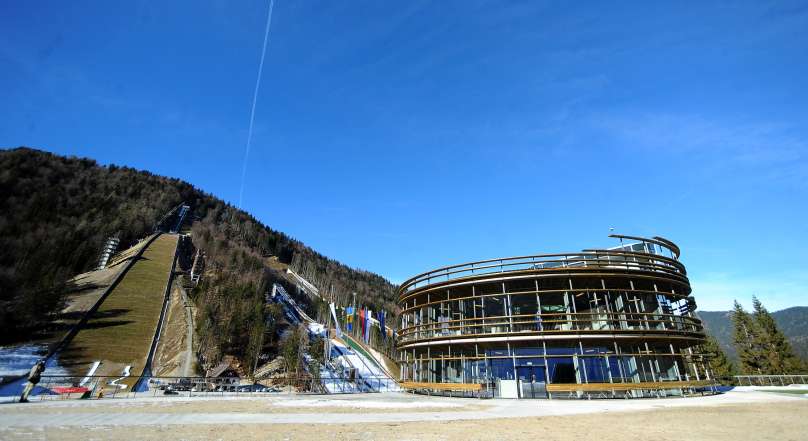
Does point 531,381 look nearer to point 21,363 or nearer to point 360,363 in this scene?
point 21,363

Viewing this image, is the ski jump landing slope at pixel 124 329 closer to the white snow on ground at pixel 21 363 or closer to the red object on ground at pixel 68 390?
the white snow on ground at pixel 21 363

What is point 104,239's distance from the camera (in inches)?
2936

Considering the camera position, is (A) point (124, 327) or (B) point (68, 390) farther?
(A) point (124, 327)

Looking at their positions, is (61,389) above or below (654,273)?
below

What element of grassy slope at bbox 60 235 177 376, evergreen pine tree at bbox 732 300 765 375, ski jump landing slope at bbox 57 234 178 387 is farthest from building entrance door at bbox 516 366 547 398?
evergreen pine tree at bbox 732 300 765 375

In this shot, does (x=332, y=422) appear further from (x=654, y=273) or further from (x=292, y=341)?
(x=292, y=341)

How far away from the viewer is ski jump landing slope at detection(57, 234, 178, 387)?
98.0 feet

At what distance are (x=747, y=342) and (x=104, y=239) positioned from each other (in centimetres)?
11567

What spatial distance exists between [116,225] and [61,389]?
81.9 metres

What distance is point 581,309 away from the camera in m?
25.4

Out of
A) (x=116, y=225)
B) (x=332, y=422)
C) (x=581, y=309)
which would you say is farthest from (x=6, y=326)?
(x=116, y=225)

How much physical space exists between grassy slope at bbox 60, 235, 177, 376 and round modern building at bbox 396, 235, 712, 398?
25653 mm

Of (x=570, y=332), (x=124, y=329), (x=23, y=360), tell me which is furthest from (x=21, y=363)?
(x=570, y=332)

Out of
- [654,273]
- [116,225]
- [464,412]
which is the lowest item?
[464,412]
